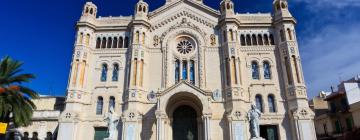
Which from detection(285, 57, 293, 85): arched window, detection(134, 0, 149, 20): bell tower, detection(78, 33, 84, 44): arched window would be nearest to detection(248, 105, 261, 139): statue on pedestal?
detection(285, 57, 293, 85): arched window

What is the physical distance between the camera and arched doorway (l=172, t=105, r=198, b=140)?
26.0 meters

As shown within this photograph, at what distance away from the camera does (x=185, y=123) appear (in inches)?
1048

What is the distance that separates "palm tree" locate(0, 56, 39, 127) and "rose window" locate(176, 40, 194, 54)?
13.4 meters

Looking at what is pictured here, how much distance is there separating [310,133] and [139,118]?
47.1 feet

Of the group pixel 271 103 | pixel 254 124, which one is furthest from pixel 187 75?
pixel 254 124

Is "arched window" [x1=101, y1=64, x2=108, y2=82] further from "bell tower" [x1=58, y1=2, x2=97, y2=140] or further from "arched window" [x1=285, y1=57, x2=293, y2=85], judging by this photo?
"arched window" [x1=285, y1=57, x2=293, y2=85]

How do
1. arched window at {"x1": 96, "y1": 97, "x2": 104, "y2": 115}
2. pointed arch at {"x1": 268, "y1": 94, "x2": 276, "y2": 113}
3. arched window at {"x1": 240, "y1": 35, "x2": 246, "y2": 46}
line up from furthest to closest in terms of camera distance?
1. arched window at {"x1": 240, "y1": 35, "x2": 246, "y2": 46}
2. arched window at {"x1": 96, "y1": 97, "x2": 104, "y2": 115}
3. pointed arch at {"x1": 268, "y1": 94, "x2": 276, "y2": 113}

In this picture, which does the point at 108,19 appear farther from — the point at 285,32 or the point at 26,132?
the point at 285,32

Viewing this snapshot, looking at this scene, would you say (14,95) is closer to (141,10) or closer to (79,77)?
(79,77)

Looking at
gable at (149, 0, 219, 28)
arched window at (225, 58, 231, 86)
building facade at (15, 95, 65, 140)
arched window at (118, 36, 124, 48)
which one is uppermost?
gable at (149, 0, 219, 28)

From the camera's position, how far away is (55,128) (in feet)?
90.5

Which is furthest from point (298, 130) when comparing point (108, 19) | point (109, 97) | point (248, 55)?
point (108, 19)

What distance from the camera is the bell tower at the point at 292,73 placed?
2417 cm

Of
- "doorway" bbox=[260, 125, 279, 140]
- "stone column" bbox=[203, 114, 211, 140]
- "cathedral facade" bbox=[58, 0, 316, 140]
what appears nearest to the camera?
"stone column" bbox=[203, 114, 211, 140]
